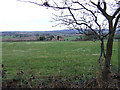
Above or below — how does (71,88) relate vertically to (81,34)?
below

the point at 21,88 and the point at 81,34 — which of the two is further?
the point at 81,34

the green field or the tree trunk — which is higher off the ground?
the tree trunk

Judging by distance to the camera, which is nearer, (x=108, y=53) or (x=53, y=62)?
(x=108, y=53)

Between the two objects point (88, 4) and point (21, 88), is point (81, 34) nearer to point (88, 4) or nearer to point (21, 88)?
point (88, 4)

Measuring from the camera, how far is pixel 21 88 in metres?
3.78

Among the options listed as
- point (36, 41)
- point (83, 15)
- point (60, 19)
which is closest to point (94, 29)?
point (83, 15)

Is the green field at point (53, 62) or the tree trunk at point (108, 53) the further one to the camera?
the green field at point (53, 62)

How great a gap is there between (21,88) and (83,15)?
262 cm

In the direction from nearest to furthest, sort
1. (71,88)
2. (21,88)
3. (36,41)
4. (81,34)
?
(71,88)
(21,88)
(81,34)
(36,41)

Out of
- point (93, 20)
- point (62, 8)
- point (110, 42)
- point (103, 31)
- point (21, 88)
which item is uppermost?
point (62, 8)

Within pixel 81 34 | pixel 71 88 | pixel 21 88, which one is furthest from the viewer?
pixel 81 34

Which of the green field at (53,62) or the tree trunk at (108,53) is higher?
the tree trunk at (108,53)

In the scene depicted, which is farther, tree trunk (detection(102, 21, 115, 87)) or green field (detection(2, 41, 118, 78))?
green field (detection(2, 41, 118, 78))

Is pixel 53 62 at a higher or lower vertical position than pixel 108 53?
lower
